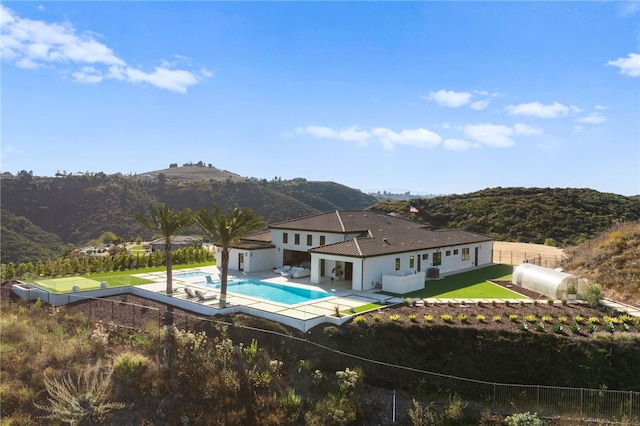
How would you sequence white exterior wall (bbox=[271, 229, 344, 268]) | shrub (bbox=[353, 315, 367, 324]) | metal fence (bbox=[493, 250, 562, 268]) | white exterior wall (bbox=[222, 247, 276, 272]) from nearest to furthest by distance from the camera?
shrub (bbox=[353, 315, 367, 324]) < white exterior wall (bbox=[271, 229, 344, 268]) < white exterior wall (bbox=[222, 247, 276, 272]) < metal fence (bbox=[493, 250, 562, 268])

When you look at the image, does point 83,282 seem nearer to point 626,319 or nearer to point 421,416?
point 421,416

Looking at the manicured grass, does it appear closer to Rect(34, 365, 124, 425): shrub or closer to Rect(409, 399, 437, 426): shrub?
Rect(409, 399, 437, 426): shrub

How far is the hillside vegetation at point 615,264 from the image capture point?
25578 mm

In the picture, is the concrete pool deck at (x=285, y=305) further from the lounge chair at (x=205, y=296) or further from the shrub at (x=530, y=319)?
the shrub at (x=530, y=319)

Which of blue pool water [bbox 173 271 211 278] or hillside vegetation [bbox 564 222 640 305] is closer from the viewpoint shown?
hillside vegetation [bbox 564 222 640 305]

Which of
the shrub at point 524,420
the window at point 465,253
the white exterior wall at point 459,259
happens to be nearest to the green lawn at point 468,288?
the white exterior wall at point 459,259

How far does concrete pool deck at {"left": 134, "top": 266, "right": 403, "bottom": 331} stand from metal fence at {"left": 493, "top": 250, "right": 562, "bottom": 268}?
20822 mm

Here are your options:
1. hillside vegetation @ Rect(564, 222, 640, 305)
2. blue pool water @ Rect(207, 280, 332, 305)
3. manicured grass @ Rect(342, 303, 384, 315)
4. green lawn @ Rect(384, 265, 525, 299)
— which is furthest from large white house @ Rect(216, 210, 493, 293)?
hillside vegetation @ Rect(564, 222, 640, 305)

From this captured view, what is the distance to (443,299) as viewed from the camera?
24.6 metres

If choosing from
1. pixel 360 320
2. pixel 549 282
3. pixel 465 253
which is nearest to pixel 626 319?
pixel 549 282

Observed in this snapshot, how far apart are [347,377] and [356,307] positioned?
17.8 feet

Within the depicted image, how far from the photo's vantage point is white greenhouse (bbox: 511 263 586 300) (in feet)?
82.9

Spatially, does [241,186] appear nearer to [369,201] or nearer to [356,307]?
[369,201]

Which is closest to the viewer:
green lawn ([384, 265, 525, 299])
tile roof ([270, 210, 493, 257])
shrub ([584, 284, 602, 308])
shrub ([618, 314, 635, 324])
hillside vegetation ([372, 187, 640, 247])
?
shrub ([618, 314, 635, 324])
